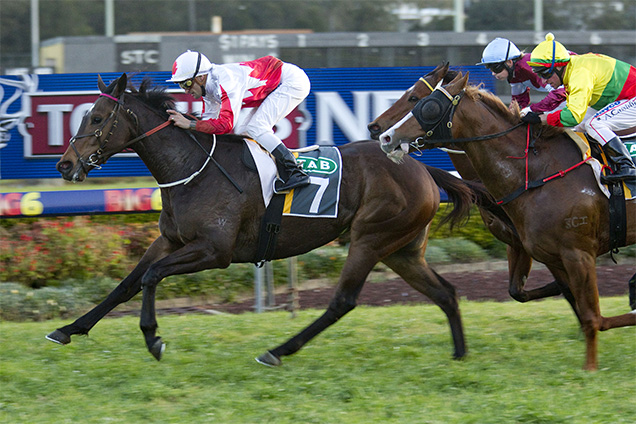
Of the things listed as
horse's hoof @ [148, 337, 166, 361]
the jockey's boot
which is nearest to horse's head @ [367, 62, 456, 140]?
the jockey's boot

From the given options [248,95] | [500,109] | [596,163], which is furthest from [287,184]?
[596,163]

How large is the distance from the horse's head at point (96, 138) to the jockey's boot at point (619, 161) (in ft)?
10.5

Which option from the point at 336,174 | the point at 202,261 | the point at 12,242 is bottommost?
the point at 12,242

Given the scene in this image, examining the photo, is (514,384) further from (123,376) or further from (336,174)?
(123,376)

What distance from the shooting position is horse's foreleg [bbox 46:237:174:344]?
5672mm

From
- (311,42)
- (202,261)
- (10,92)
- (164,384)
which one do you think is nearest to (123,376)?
(164,384)

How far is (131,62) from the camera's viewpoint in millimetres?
18031

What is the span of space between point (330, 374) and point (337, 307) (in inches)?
18.4

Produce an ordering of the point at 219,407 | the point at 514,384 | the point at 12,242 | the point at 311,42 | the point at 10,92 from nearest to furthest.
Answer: the point at 219,407
the point at 514,384
the point at 10,92
the point at 12,242
the point at 311,42

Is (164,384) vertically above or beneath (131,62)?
beneath

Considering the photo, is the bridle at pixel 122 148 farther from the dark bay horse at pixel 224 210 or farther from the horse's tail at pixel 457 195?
the horse's tail at pixel 457 195

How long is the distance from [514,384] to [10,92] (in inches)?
215

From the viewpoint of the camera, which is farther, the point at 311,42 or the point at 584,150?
the point at 311,42

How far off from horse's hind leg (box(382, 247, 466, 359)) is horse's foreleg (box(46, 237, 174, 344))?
5.47 ft
